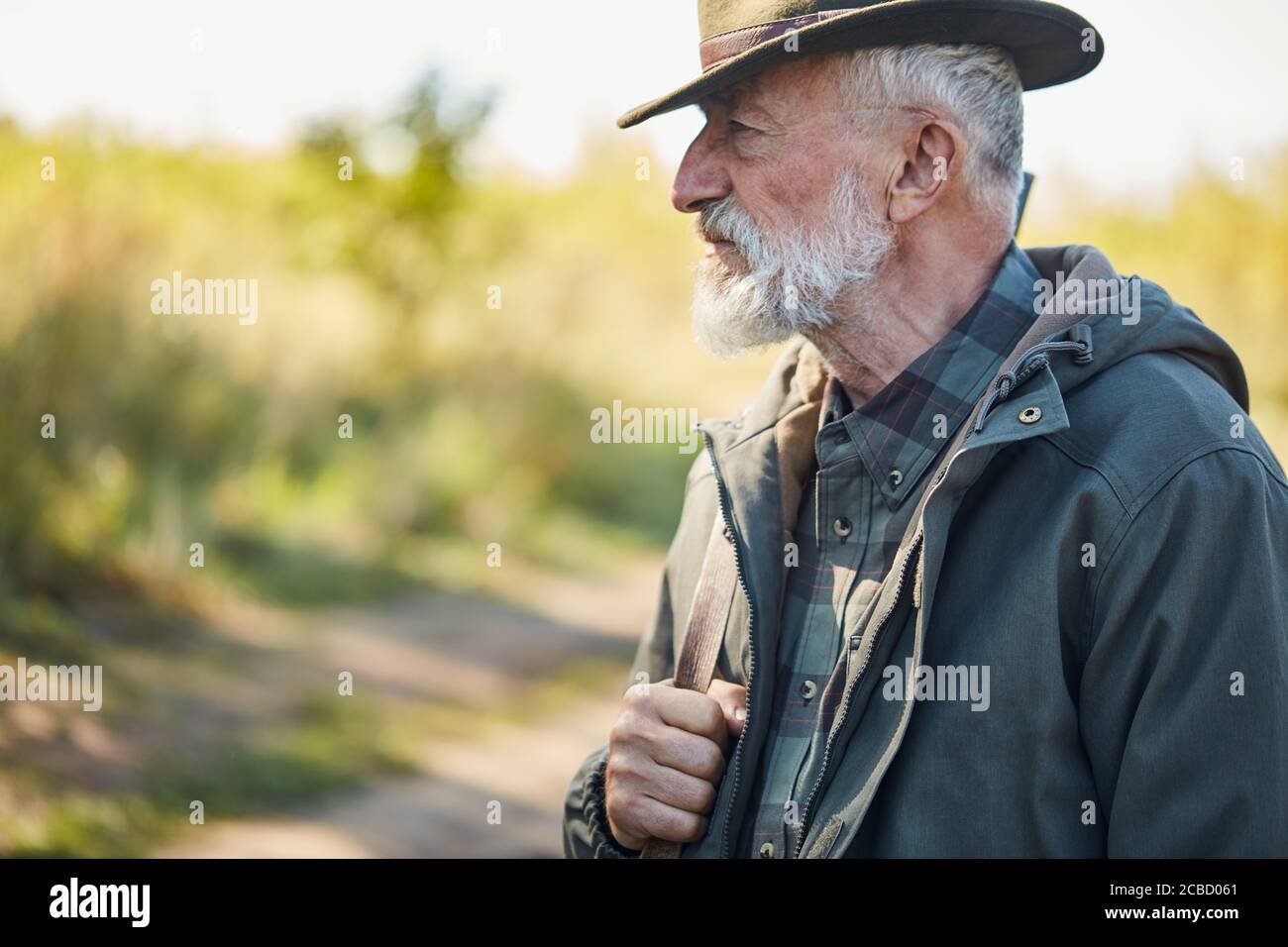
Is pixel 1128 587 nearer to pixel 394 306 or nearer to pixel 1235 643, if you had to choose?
pixel 1235 643

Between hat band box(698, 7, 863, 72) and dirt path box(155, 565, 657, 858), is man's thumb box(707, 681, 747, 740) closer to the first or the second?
hat band box(698, 7, 863, 72)

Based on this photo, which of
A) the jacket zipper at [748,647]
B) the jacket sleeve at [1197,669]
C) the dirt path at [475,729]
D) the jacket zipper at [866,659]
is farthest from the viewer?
the dirt path at [475,729]

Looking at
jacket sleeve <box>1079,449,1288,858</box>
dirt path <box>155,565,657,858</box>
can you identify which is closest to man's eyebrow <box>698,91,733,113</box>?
jacket sleeve <box>1079,449,1288,858</box>

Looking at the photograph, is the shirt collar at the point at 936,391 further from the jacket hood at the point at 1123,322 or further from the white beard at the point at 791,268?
the white beard at the point at 791,268

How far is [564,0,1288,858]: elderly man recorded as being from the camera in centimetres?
156

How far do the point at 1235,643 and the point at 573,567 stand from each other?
6926 millimetres

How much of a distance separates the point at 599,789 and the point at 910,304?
42.8 inches

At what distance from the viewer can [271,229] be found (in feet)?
28.0

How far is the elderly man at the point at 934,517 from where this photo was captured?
5.11ft

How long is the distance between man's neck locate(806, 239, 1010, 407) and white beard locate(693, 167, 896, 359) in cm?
3

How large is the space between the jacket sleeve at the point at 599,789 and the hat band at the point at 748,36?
40.1 inches

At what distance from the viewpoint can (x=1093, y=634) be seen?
161 cm

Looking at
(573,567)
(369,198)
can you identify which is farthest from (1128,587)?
(369,198)

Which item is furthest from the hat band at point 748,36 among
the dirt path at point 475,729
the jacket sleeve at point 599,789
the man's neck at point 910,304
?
the dirt path at point 475,729
